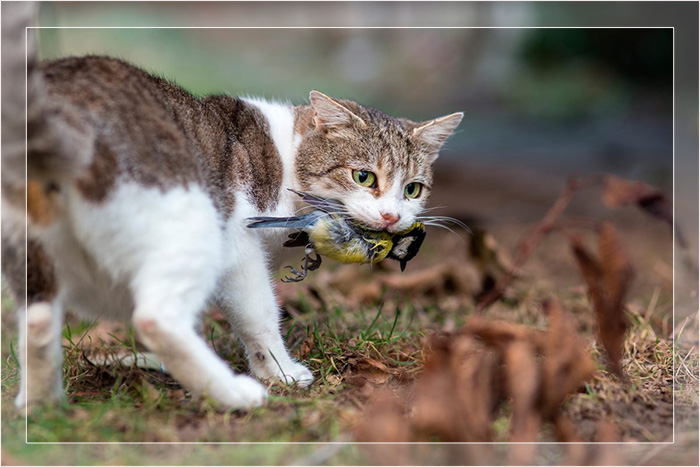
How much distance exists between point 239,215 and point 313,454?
43.3 inches

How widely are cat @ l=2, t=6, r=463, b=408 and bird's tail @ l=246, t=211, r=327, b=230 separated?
0.17 ft

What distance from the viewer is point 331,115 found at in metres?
3.11

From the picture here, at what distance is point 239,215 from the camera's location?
2693 mm

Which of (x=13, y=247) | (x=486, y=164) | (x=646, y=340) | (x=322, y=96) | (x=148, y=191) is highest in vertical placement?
(x=322, y=96)

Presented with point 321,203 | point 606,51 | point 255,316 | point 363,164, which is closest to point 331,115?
point 363,164

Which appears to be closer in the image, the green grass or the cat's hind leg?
the green grass

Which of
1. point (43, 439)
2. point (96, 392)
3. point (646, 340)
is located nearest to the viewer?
point (43, 439)

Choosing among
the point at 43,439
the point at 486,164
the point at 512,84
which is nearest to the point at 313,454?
the point at 43,439

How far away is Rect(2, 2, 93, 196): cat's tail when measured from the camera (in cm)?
199

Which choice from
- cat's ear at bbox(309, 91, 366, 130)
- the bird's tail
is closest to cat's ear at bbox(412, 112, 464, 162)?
cat's ear at bbox(309, 91, 366, 130)

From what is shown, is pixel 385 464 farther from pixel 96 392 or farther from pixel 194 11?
pixel 194 11

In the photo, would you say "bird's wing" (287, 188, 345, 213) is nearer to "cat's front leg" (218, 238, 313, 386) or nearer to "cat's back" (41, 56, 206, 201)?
"cat's front leg" (218, 238, 313, 386)

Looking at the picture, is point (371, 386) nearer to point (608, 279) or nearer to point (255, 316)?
point (255, 316)

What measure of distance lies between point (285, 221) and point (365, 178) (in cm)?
50
